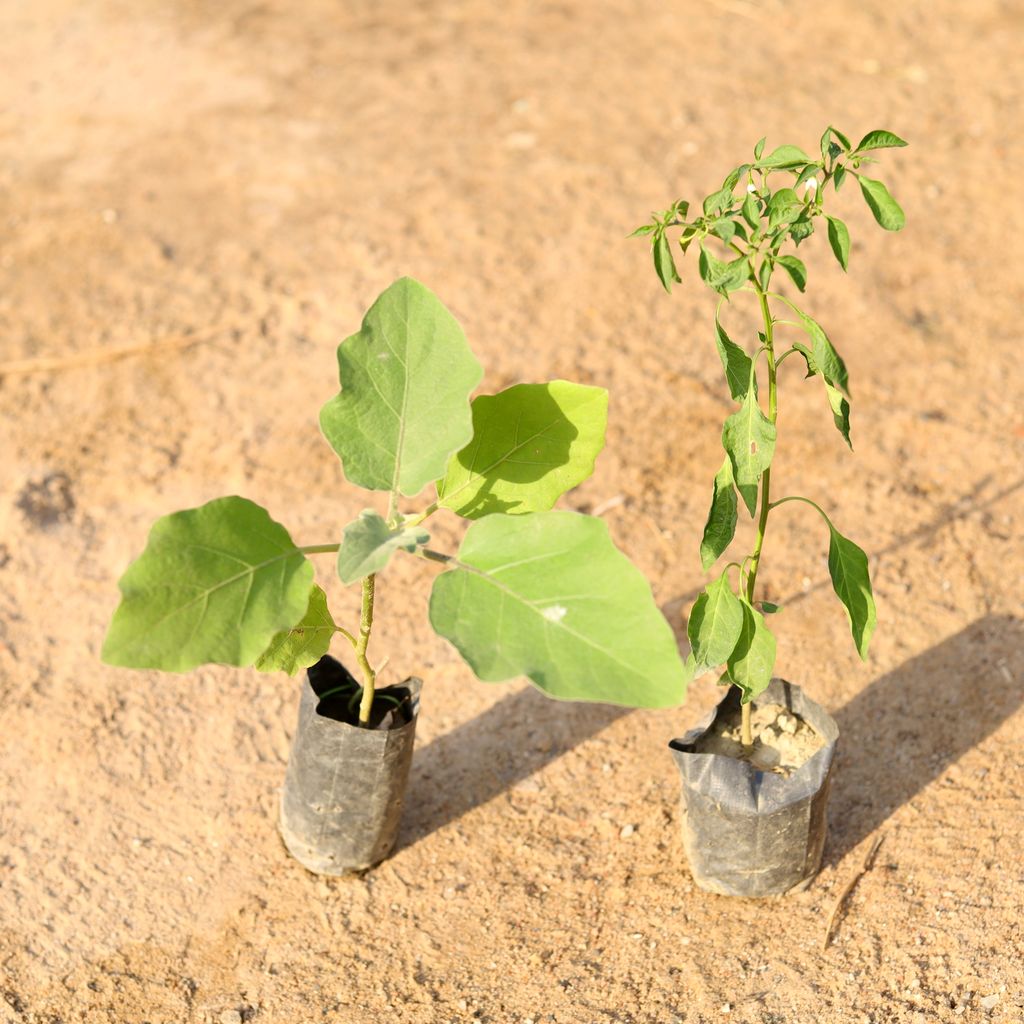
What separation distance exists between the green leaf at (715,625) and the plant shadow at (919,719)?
68 cm

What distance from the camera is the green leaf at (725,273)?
5.64 ft

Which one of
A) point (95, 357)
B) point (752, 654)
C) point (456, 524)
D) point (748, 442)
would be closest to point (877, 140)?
point (748, 442)

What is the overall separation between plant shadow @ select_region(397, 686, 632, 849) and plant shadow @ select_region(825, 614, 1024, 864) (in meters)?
0.52

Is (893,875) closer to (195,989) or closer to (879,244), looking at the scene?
(195,989)

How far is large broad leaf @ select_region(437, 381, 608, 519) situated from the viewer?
6.72 ft

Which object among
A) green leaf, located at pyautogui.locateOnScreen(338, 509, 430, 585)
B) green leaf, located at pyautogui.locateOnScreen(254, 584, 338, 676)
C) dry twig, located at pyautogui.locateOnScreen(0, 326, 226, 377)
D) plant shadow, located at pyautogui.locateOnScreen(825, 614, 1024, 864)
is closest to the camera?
green leaf, located at pyautogui.locateOnScreen(338, 509, 430, 585)

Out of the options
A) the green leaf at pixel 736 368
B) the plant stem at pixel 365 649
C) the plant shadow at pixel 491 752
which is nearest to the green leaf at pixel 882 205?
the green leaf at pixel 736 368

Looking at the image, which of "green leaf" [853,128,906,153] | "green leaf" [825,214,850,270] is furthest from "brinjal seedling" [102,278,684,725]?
"green leaf" [853,128,906,153]

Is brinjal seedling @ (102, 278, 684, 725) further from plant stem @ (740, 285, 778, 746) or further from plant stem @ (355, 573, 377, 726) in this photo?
plant stem @ (740, 285, 778, 746)

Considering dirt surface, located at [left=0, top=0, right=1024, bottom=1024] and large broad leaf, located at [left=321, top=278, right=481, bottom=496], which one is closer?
large broad leaf, located at [left=321, top=278, right=481, bottom=496]

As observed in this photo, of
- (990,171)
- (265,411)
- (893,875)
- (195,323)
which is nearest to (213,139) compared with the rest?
(195,323)

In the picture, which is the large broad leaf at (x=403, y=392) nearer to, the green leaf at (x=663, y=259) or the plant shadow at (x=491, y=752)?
Result: the green leaf at (x=663, y=259)

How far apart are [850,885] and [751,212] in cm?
135

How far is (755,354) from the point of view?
1.85 meters
